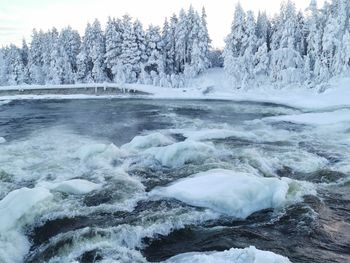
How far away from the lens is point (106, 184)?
47.6 ft

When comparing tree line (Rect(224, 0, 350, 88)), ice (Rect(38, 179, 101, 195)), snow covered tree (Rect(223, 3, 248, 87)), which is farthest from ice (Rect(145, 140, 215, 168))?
snow covered tree (Rect(223, 3, 248, 87))

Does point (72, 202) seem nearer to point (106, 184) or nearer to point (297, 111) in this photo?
point (106, 184)

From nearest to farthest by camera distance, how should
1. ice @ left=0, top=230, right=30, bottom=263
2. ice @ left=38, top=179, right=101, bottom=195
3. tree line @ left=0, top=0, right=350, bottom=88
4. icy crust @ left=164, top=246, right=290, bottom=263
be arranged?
icy crust @ left=164, top=246, right=290, bottom=263 → ice @ left=0, top=230, right=30, bottom=263 → ice @ left=38, top=179, right=101, bottom=195 → tree line @ left=0, top=0, right=350, bottom=88

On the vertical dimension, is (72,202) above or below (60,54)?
below

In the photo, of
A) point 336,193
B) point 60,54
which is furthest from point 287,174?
point 60,54

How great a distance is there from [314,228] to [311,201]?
1.73m

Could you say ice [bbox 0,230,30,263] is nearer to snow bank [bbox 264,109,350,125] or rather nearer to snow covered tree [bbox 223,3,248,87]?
snow bank [bbox 264,109,350,125]

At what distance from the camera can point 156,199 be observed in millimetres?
13078

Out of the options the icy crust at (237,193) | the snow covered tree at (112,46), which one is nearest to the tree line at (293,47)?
the snow covered tree at (112,46)

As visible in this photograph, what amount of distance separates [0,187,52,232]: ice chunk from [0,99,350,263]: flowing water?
28mm

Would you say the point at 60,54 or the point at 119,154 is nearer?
the point at 119,154

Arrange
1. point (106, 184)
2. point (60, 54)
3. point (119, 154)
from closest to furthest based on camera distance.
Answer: point (106, 184) < point (119, 154) < point (60, 54)

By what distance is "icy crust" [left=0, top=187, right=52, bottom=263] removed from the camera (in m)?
10.0

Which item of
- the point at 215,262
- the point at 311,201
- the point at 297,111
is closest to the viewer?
the point at 215,262
